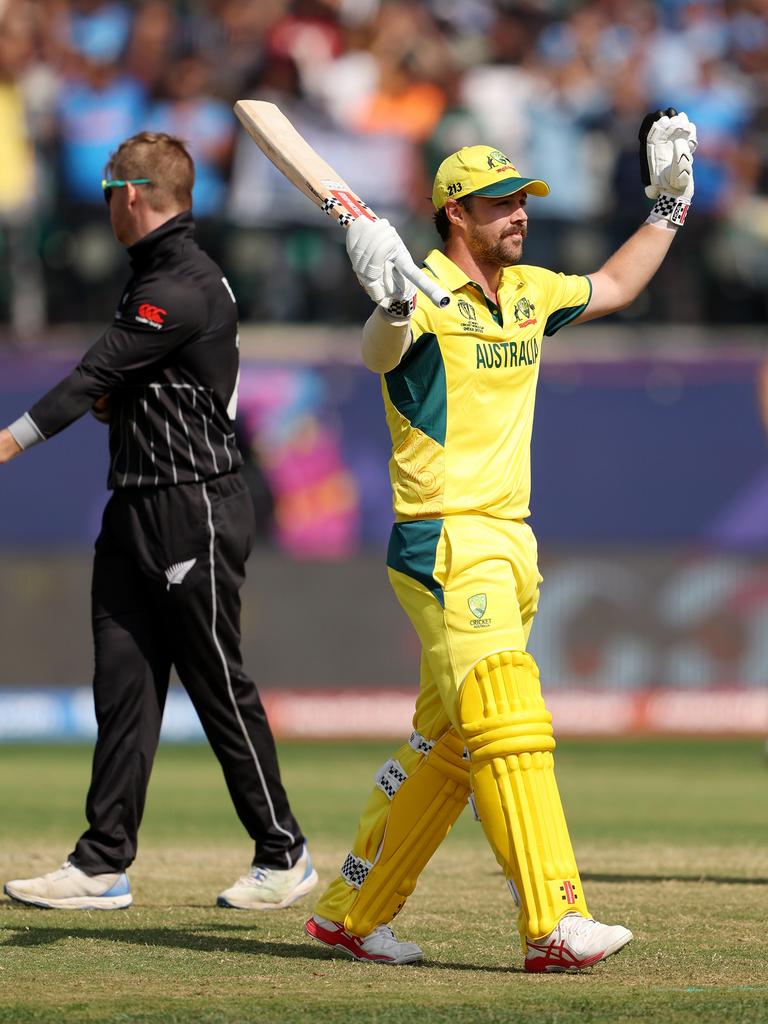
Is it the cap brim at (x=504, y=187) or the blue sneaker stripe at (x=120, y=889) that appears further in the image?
the blue sneaker stripe at (x=120, y=889)

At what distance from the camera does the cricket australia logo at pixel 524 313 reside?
16.4 ft

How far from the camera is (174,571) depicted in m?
5.89

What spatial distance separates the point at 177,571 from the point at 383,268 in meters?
1.73

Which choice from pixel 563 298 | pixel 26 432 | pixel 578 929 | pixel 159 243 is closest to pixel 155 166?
pixel 159 243

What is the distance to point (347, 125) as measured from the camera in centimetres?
1582

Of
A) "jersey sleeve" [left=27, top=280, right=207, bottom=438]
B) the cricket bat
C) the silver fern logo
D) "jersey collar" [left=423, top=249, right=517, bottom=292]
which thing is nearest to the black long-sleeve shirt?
"jersey sleeve" [left=27, top=280, right=207, bottom=438]

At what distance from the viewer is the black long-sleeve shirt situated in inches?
226

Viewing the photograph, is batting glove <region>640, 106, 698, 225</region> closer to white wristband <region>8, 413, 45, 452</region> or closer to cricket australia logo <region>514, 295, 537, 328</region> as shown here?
cricket australia logo <region>514, 295, 537, 328</region>

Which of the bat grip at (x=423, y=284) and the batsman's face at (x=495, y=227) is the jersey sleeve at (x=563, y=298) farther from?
the bat grip at (x=423, y=284)

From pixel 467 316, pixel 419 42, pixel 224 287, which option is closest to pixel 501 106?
pixel 419 42

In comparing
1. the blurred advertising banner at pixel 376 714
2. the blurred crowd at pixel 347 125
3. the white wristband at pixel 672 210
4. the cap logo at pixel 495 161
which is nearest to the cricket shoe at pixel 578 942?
the cap logo at pixel 495 161

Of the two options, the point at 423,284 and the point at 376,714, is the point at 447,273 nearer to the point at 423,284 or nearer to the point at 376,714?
the point at 423,284

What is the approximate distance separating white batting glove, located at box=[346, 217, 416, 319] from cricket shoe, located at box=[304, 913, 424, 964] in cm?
175

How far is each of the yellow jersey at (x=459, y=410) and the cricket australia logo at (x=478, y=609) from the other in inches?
9.7
